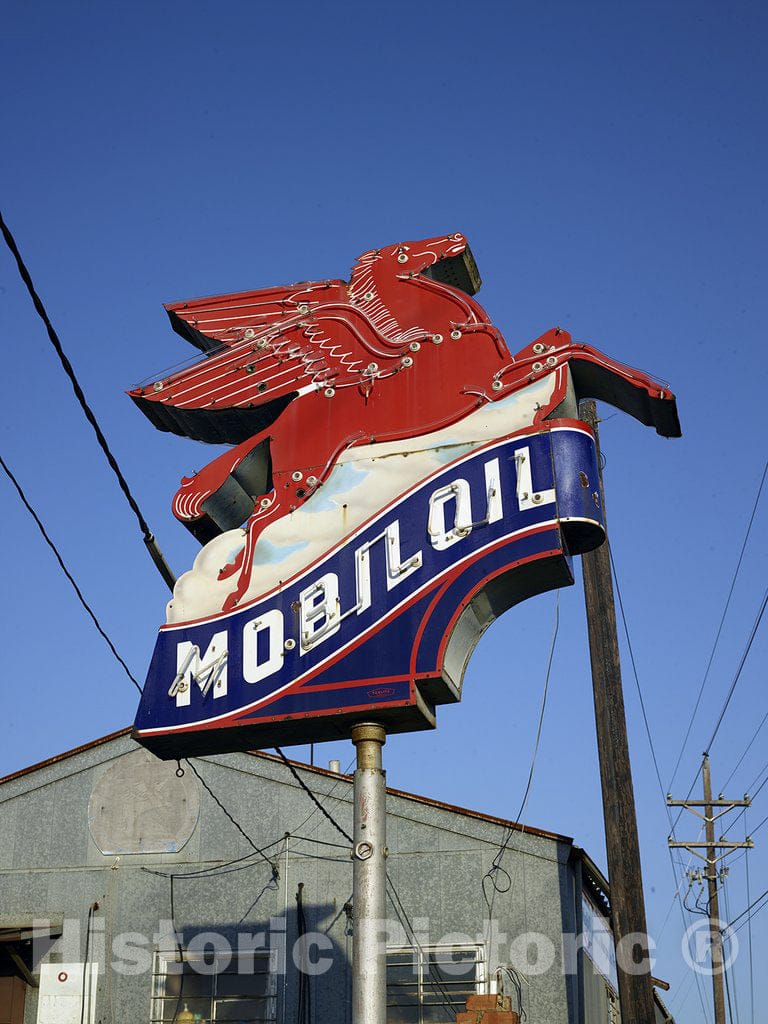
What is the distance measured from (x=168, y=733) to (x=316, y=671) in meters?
1.28

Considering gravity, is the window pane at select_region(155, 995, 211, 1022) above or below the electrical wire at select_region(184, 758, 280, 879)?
below

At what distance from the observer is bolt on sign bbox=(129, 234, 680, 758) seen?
8.88 m

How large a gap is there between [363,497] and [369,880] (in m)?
3.06

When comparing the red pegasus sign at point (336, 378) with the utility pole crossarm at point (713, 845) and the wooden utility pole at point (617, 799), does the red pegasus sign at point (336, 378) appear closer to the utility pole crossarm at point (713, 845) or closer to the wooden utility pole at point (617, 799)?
the wooden utility pole at point (617, 799)

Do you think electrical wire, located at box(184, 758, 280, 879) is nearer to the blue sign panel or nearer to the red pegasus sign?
the red pegasus sign

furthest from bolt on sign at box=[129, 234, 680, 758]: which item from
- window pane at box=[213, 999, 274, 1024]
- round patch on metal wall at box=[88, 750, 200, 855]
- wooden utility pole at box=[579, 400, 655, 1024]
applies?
round patch on metal wall at box=[88, 750, 200, 855]

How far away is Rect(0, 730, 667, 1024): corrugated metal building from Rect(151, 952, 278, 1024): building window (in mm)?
22

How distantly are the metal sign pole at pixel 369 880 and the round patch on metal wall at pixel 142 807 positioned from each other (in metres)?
11.1

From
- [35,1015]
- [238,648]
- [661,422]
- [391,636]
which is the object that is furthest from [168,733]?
[35,1015]

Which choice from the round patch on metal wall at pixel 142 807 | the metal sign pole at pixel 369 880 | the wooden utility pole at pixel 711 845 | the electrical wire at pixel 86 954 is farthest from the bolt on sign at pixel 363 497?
the wooden utility pole at pixel 711 845

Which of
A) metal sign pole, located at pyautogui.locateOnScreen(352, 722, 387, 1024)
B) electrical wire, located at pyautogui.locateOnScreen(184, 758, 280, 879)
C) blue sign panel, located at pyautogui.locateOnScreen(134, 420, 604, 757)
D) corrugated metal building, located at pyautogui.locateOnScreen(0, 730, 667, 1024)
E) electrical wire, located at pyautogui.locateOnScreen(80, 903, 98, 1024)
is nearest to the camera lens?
metal sign pole, located at pyautogui.locateOnScreen(352, 722, 387, 1024)

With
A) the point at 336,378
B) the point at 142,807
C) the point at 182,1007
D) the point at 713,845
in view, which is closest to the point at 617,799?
the point at 336,378

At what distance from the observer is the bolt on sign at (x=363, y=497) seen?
29.1 ft

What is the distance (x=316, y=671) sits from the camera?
29.2 ft
